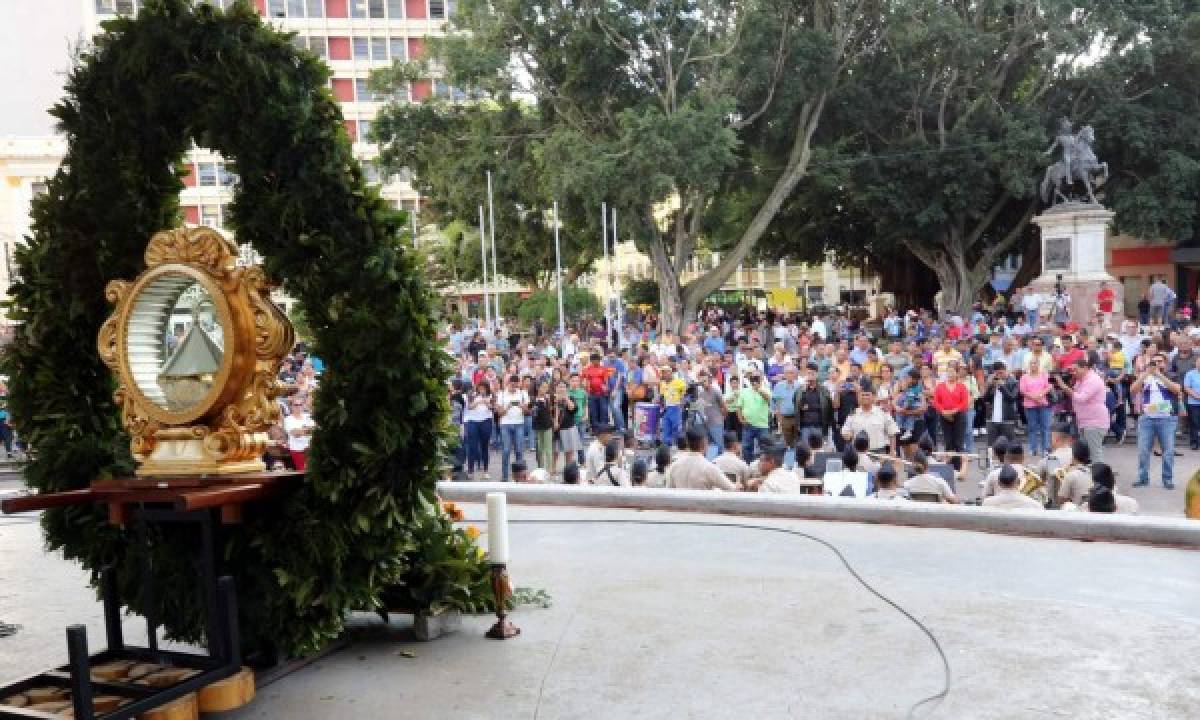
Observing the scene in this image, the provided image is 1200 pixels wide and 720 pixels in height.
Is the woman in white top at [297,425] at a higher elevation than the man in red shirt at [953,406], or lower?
higher

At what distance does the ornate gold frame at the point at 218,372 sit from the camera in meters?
5.11

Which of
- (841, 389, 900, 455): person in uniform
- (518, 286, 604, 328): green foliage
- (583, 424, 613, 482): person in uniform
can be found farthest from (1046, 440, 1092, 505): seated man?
(518, 286, 604, 328): green foliage

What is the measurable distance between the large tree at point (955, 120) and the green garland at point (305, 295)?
2991cm

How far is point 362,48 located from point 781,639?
68.6 m

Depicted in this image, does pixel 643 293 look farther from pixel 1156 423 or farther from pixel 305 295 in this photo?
pixel 305 295

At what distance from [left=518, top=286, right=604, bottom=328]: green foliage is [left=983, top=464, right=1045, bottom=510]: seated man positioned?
109 ft

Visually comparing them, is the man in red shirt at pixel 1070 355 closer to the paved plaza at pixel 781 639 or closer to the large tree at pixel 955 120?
the paved plaza at pixel 781 639

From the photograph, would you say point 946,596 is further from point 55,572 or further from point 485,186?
point 485,186

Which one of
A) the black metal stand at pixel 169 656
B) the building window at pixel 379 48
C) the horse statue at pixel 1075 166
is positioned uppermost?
the building window at pixel 379 48

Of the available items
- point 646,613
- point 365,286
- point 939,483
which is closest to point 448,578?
point 646,613

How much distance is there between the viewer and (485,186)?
3366cm

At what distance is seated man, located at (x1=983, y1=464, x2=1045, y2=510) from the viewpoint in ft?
28.8

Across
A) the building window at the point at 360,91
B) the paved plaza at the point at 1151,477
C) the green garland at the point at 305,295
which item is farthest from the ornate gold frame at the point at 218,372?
the building window at the point at 360,91

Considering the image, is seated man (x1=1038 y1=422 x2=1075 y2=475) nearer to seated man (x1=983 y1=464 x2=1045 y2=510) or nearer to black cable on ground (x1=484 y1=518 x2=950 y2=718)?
seated man (x1=983 y1=464 x2=1045 y2=510)
